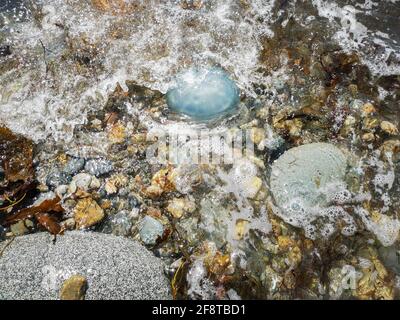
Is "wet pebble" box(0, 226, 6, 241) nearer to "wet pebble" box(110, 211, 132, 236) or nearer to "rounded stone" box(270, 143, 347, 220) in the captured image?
"wet pebble" box(110, 211, 132, 236)

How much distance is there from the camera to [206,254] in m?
3.16

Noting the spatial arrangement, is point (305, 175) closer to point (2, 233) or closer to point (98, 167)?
point (98, 167)

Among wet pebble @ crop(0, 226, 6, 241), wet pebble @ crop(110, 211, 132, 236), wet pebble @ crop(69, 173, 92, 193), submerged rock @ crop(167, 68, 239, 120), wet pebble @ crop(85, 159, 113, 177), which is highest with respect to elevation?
submerged rock @ crop(167, 68, 239, 120)

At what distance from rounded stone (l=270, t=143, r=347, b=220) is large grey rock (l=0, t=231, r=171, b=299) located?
50.2 inches

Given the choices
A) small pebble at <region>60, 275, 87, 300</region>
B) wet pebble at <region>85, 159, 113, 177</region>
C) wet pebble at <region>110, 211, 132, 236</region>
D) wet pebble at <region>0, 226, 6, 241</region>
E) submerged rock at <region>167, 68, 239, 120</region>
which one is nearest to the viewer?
small pebble at <region>60, 275, 87, 300</region>

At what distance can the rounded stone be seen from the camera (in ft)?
11.0

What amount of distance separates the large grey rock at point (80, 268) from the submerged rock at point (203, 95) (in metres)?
1.47

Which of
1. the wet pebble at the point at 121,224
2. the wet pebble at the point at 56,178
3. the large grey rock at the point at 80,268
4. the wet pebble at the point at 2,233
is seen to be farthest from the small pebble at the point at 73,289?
the wet pebble at the point at 56,178

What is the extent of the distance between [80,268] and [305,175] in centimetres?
204

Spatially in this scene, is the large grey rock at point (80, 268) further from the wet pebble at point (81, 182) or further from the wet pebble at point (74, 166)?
the wet pebble at point (74, 166)

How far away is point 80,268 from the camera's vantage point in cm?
278

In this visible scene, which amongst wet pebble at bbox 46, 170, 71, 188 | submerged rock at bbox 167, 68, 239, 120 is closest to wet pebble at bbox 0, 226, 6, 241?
wet pebble at bbox 46, 170, 71, 188

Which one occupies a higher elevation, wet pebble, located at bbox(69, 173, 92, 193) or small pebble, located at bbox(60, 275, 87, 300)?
wet pebble, located at bbox(69, 173, 92, 193)
